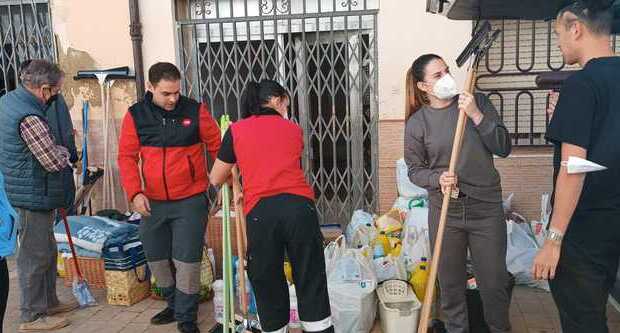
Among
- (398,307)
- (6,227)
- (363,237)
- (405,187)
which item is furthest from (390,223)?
(6,227)

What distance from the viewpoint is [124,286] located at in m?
4.19

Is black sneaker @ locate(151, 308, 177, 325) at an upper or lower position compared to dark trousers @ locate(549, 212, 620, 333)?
lower

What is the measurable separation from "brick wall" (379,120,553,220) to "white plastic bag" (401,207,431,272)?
3.94 feet

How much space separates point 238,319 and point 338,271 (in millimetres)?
704

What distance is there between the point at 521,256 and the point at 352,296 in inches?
64.1

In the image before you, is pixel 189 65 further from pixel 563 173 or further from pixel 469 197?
pixel 563 173

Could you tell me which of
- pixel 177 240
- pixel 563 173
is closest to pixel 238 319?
pixel 177 240

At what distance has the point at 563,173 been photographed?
80.3 inches

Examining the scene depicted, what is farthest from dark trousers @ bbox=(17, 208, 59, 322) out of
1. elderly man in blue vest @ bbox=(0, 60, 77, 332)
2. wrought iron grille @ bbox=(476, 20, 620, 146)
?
wrought iron grille @ bbox=(476, 20, 620, 146)

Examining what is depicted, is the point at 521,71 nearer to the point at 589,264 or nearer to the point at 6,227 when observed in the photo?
the point at 589,264

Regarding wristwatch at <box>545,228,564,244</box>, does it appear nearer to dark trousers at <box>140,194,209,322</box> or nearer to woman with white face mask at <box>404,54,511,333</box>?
woman with white face mask at <box>404,54,511,333</box>

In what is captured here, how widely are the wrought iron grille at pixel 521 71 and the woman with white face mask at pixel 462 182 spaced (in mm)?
2319

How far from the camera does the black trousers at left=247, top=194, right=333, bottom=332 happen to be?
2.71 metres

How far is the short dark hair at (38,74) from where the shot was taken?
359 centimetres
